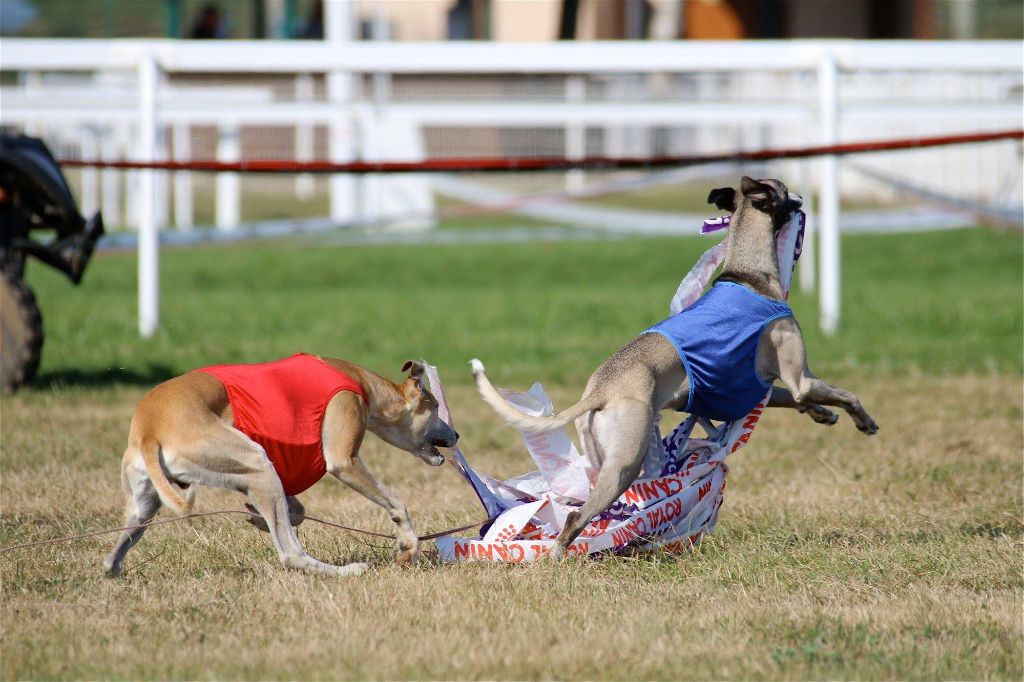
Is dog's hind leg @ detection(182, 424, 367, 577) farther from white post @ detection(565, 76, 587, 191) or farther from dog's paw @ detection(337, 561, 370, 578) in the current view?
white post @ detection(565, 76, 587, 191)

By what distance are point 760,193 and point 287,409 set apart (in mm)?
1967

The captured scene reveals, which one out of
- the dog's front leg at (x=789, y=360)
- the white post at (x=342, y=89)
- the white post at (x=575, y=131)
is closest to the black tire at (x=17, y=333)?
the dog's front leg at (x=789, y=360)

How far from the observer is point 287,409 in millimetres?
3924

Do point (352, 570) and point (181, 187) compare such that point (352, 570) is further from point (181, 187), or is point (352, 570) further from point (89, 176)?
point (89, 176)

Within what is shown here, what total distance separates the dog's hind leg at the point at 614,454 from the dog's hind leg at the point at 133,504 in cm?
130

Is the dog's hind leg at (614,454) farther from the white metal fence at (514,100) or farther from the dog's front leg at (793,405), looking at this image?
the white metal fence at (514,100)

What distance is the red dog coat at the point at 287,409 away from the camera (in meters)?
3.90

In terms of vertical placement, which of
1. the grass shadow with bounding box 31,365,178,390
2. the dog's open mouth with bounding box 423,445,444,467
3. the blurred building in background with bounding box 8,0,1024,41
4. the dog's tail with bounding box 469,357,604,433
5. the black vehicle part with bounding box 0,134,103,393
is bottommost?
the grass shadow with bounding box 31,365,178,390

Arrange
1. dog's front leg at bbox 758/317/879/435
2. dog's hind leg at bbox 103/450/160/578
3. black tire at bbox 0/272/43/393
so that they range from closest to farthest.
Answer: dog's hind leg at bbox 103/450/160/578, dog's front leg at bbox 758/317/879/435, black tire at bbox 0/272/43/393

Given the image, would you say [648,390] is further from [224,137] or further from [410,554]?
[224,137]

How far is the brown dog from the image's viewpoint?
3.80m

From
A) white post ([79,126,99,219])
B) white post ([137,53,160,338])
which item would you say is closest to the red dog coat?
white post ([137,53,160,338])

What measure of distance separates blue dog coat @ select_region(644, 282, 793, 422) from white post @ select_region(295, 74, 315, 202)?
14.3m

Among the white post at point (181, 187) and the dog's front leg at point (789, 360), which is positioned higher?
the white post at point (181, 187)
